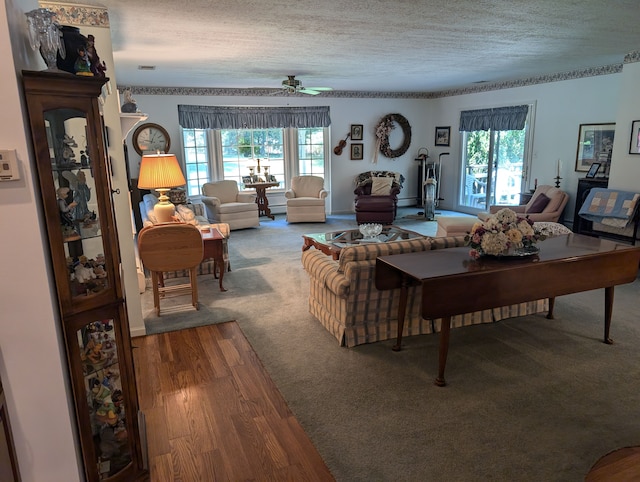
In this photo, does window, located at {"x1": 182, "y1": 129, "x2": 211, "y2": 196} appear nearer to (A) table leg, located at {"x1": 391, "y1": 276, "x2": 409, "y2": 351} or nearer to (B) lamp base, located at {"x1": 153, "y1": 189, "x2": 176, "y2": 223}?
(B) lamp base, located at {"x1": 153, "y1": 189, "x2": 176, "y2": 223}

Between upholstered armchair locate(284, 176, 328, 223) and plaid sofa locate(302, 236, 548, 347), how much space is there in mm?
4178

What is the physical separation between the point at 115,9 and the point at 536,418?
3.56 meters

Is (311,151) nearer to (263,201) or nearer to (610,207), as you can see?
(263,201)

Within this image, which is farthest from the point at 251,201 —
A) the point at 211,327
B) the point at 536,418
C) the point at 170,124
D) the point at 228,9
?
the point at 536,418

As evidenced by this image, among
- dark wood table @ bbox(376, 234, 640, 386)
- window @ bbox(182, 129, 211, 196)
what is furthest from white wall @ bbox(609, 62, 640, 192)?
window @ bbox(182, 129, 211, 196)

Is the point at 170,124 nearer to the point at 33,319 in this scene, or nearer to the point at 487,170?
the point at 487,170

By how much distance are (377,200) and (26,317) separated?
248 inches

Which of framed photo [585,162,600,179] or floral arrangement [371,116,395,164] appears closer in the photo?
framed photo [585,162,600,179]

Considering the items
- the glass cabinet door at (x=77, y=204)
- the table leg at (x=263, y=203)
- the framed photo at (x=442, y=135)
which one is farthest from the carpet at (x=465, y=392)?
the framed photo at (x=442, y=135)

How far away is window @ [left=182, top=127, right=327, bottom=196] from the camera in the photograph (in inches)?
318

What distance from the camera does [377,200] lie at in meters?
7.50

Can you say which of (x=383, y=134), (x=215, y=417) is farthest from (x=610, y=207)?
(x=215, y=417)

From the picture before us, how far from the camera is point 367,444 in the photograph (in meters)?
2.25

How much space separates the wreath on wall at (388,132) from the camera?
29.3 feet
